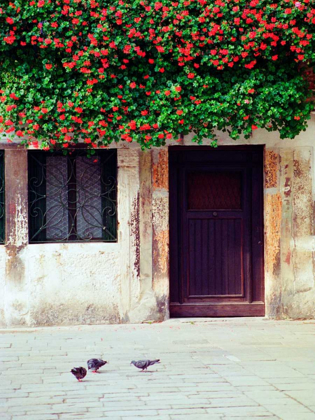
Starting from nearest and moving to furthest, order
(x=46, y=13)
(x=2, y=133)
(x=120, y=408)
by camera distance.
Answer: (x=120, y=408) < (x=46, y=13) < (x=2, y=133)

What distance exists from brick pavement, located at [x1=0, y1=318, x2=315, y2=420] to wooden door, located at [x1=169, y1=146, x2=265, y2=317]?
0.38m

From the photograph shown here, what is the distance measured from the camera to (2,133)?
10773mm

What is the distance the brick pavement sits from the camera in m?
6.31

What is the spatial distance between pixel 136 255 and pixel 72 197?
1204mm

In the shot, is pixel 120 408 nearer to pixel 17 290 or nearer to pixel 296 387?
pixel 296 387

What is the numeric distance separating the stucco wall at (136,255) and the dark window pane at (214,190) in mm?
468

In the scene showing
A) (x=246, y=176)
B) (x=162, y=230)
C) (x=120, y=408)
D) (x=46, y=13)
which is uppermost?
(x=46, y=13)

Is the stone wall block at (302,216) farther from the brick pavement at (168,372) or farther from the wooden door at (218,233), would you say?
the brick pavement at (168,372)

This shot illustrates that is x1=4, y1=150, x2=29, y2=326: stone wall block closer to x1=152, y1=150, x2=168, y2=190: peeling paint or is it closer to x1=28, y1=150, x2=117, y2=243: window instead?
x1=28, y1=150, x2=117, y2=243: window

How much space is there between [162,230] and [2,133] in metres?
2.57

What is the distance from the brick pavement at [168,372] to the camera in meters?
6.31

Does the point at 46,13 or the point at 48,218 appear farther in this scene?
the point at 48,218

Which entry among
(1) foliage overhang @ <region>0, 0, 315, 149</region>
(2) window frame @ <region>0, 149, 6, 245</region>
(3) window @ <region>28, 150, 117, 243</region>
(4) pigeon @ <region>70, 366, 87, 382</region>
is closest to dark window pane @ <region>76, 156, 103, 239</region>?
(3) window @ <region>28, 150, 117, 243</region>

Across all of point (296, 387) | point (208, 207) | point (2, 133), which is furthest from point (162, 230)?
point (296, 387)
